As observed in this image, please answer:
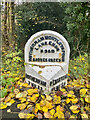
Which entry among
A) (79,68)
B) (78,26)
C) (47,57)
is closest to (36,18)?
(78,26)

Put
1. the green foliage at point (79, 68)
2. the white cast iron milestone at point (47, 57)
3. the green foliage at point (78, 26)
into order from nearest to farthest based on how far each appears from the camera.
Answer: the white cast iron milestone at point (47, 57)
the green foliage at point (79, 68)
the green foliage at point (78, 26)

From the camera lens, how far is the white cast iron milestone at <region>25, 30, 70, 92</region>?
7.62 feet

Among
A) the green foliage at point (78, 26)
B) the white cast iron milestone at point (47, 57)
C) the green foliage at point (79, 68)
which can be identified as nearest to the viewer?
the white cast iron milestone at point (47, 57)

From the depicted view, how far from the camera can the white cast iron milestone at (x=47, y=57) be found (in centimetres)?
232

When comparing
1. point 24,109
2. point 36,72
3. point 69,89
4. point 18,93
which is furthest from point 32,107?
point 69,89

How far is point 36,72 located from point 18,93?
2.02 ft

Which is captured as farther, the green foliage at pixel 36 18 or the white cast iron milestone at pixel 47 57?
the green foliage at pixel 36 18

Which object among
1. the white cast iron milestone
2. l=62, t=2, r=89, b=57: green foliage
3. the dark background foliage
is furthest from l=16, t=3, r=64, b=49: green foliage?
the white cast iron milestone

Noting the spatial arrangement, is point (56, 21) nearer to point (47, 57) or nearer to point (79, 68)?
Answer: point (79, 68)

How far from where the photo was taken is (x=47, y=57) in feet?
7.88

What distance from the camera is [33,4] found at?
373cm

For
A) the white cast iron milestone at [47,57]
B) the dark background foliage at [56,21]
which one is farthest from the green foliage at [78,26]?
the white cast iron milestone at [47,57]

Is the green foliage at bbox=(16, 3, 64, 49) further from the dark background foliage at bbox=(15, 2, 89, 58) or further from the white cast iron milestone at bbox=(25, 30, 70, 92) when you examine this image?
the white cast iron milestone at bbox=(25, 30, 70, 92)

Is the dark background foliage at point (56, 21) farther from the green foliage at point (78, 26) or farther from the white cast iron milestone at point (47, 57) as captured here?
the white cast iron milestone at point (47, 57)
